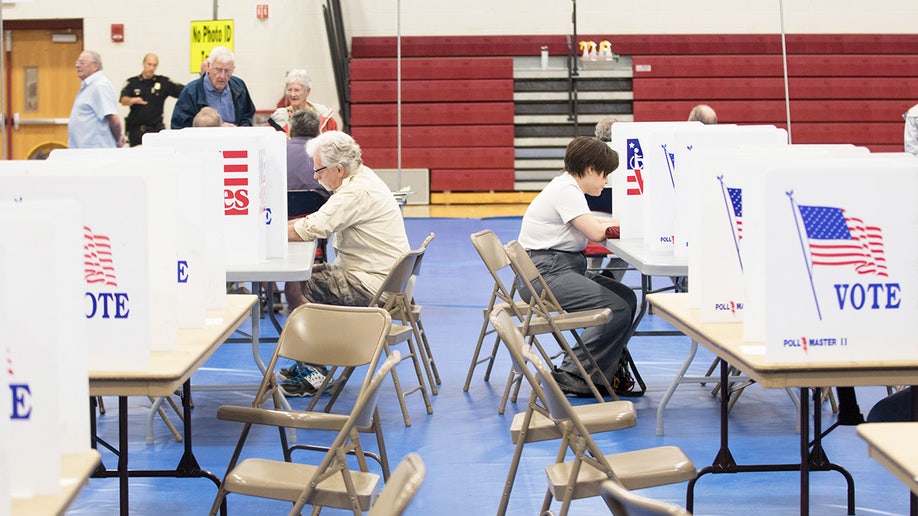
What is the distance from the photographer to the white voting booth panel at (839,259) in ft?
9.09

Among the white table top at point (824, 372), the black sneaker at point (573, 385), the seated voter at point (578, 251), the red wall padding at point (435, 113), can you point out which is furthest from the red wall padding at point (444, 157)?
the white table top at point (824, 372)

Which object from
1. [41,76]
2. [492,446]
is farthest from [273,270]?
[41,76]

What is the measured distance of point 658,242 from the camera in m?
4.76

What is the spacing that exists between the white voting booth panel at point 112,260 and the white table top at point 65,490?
1.87 ft

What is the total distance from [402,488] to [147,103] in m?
10.2

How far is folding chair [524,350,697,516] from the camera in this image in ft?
9.23

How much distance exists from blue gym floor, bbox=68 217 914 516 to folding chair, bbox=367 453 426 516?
1.66 m

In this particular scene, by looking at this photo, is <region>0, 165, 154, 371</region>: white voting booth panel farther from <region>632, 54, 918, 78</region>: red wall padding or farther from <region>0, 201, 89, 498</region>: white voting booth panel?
<region>632, 54, 918, 78</region>: red wall padding

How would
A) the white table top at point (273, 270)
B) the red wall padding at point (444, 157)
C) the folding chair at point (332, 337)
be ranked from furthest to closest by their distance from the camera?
the red wall padding at point (444, 157) → the white table top at point (273, 270) → the folding chair at point (332, 337)

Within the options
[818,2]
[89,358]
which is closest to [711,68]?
[818,2]

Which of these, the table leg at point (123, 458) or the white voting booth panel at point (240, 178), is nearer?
the table leg at point (123, 458)

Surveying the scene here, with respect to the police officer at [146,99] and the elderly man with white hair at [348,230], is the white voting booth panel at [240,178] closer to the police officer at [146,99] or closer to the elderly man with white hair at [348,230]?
the elderly man with white hair at [348,230]

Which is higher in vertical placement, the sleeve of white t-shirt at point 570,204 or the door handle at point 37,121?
the door handle at point 37,121

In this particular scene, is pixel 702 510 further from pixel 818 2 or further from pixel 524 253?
A: pixel 818 2
